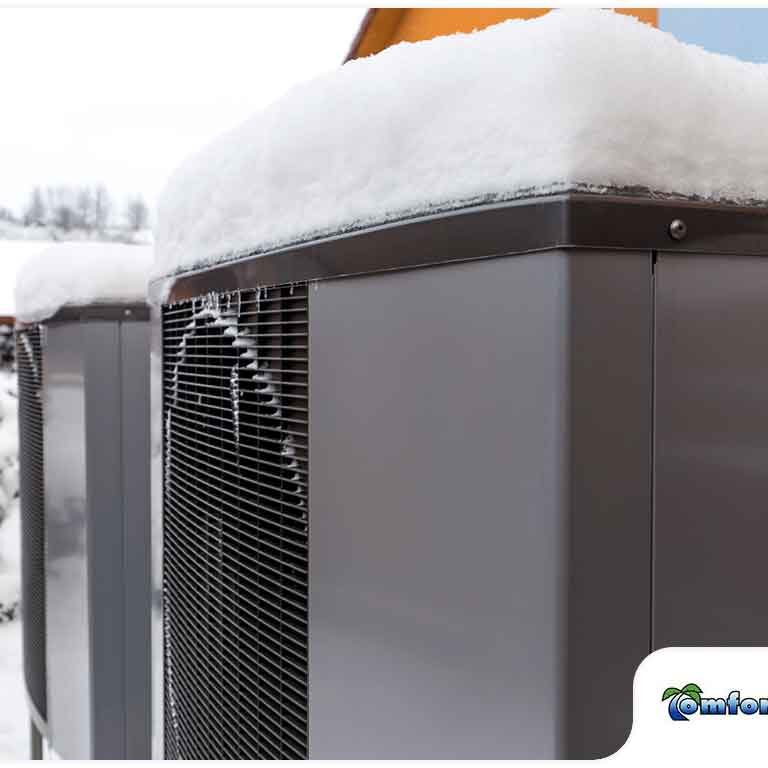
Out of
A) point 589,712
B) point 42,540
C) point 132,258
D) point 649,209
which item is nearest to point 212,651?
point 589,712

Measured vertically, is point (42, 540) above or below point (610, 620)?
below

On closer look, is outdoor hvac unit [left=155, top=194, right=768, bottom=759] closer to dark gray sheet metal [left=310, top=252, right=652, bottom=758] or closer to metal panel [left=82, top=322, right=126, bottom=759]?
dark gray sheet metal [left=310, top=252, right=652, bottom=758]

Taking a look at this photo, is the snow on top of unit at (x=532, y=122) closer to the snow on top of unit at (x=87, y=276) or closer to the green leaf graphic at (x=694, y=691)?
the green leaf graphic at (x=694, y=691)

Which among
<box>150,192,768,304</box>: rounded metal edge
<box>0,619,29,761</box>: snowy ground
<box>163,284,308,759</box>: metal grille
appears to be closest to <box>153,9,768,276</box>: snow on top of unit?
<box>150,192,768,304</box>: rounded metal edge

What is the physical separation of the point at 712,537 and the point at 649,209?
0.34 metres

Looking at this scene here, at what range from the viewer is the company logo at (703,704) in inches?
34.2

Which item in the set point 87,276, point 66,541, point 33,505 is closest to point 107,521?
point 66,541

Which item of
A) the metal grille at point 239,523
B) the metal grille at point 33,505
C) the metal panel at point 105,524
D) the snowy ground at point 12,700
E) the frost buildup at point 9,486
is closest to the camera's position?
the metal grille at point 239,523

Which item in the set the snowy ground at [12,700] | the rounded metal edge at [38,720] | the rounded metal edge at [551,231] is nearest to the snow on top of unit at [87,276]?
the rounded metal edge at [38,720]

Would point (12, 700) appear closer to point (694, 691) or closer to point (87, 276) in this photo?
point (87, 276)

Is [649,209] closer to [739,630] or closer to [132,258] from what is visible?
[739,630]

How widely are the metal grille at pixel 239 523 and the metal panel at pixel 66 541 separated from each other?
2.97 ft

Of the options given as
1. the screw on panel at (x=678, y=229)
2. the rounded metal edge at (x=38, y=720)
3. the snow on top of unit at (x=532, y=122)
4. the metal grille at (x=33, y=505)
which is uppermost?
the snow on top of unit at (x=532, y=122)

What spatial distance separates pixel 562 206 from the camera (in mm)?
809
